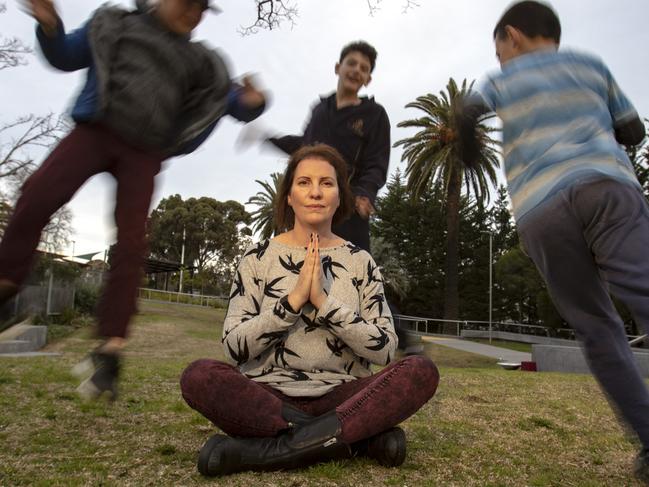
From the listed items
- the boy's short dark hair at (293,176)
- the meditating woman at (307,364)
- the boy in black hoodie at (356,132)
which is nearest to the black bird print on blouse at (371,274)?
the meditating woman at (307,364)

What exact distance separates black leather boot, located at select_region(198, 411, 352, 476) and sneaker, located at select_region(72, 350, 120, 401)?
0.47 m

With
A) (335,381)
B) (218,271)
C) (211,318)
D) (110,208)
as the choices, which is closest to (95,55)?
(110,208)

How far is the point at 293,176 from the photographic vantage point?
9.26ft

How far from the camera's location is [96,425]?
3.13 m

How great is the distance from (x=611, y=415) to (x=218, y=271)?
48541 millimetres

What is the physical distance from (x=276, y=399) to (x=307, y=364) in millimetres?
240

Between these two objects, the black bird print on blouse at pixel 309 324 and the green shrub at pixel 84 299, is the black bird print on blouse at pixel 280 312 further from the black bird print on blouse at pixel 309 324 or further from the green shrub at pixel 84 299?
the green shrub at pixel 84 299

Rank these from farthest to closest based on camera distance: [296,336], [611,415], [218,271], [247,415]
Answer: [218,271], [611,415], [296,336], [247,415]

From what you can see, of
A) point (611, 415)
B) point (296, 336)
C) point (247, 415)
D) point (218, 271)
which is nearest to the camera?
point (247, 415)

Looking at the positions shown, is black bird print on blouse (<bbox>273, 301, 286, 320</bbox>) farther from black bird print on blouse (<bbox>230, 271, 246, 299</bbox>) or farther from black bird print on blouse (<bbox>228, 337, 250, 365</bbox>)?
black bird print on blouse (<bbox>230, 271, 246, 299</bbox>)

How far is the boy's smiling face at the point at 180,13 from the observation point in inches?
96.0

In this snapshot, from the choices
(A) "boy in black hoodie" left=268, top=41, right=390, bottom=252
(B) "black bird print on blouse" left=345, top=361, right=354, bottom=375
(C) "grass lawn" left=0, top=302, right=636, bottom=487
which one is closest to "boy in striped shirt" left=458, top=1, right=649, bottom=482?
(C) "grass lawn" left=0, top=302, right=636, bottom=487

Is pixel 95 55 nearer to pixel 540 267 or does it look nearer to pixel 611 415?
pixel 540 267

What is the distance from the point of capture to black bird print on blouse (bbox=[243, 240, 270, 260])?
2.70 metres
